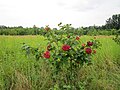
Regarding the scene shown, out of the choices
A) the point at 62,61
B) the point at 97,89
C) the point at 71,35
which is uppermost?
the point at 71,35

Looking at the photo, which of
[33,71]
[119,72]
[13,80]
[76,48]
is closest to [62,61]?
[76,48]

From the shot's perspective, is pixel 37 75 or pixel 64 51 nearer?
pixel 64 51

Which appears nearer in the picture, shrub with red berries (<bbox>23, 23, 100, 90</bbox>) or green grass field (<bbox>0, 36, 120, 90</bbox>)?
shrub with red berries (<bbox>23, 23, 100, 90</bbox>)

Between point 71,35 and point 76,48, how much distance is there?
23 cm

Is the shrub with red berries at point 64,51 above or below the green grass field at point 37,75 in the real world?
above

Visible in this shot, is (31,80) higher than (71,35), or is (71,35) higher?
(71,35)

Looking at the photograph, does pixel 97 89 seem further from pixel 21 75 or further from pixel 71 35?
pixel 21 75

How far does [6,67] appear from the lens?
13.0 feet

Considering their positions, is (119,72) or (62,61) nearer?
(62,61)

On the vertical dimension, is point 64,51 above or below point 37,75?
above

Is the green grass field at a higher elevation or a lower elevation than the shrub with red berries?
lower

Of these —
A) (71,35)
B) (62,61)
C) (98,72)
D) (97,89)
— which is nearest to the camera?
(62,61)

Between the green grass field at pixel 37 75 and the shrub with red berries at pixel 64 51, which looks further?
the green grass field at pixel 37 75

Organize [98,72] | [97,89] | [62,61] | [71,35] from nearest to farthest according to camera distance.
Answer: [62,61], [71,35], [97,89], [98,72]
